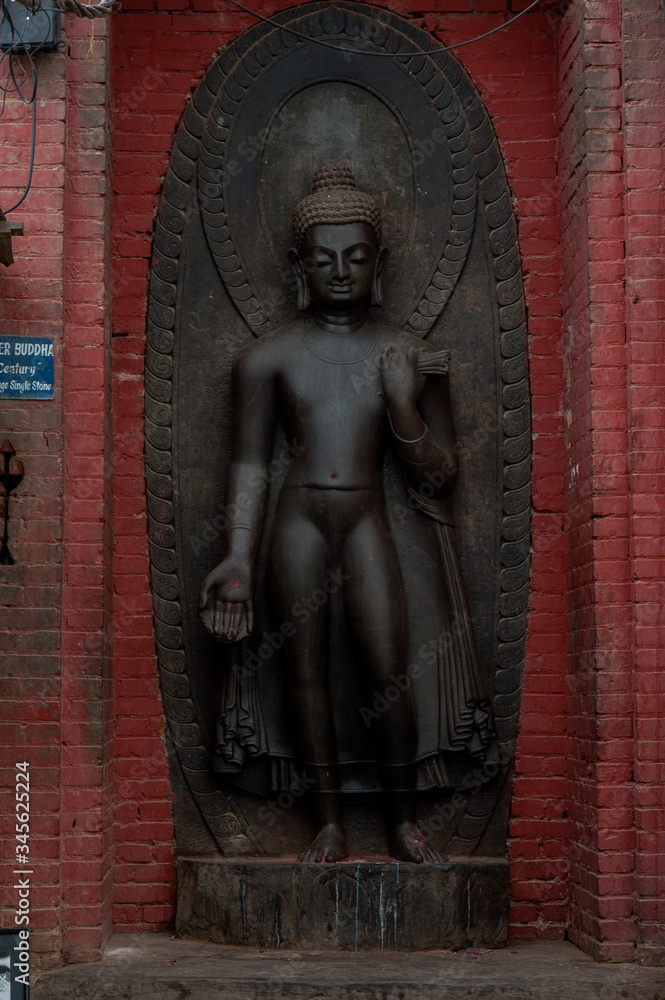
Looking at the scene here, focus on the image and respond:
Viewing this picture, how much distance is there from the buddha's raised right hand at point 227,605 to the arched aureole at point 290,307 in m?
0.32

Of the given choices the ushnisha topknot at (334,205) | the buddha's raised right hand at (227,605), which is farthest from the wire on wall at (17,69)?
the buddha's raised right hand at (227,605)

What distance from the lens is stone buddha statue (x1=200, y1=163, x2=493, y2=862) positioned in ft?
17.9

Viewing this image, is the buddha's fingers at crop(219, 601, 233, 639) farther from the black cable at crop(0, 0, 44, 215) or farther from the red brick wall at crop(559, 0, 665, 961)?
the black cable at crop(0, 0, 44, 215)

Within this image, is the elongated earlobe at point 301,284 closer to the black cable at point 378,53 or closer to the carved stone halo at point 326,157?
the carved stone halo at point 326,157

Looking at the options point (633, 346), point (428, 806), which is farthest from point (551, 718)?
point (633, 346)

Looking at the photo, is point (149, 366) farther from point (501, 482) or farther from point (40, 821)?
point (40, 821)

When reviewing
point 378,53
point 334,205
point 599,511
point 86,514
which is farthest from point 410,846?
point 378,53

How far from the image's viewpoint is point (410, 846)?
5387 millimetres

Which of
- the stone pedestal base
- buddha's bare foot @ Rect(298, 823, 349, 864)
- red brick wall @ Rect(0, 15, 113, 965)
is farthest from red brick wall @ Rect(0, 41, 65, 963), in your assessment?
buddha's bare foot @ Rect(298, 823, 349, 864)

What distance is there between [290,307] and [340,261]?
41 cm

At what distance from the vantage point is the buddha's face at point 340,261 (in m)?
5.63

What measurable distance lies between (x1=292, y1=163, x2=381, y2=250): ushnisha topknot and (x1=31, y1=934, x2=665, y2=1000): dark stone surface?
3.02 metres

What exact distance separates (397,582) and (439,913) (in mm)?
1357

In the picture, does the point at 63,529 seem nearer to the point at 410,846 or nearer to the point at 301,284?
the point at 301,284
